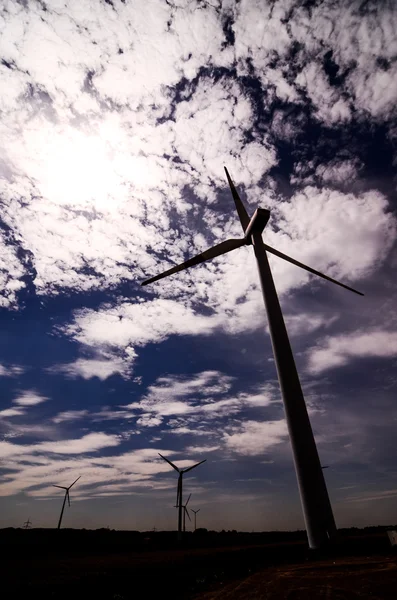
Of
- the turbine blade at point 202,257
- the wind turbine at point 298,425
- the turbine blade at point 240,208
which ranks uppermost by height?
the turbine blade at point 240,208

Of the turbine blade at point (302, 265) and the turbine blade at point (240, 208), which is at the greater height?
the turbine blade at point (240, 208)

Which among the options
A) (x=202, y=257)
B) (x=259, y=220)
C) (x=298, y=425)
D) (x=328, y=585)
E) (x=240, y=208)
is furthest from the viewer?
(x=240, y=208)

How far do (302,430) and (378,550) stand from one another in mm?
8447

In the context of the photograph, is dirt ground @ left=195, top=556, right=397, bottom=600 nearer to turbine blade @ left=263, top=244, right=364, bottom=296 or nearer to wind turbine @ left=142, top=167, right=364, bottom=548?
wind turbine @ left=142, top=167, right=364, bottom=548

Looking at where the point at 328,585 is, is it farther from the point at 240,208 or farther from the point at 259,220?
the point at 240,208

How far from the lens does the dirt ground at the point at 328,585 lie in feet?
26.2

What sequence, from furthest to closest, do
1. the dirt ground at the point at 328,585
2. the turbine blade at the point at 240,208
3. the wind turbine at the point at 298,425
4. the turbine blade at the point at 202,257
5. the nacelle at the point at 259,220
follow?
the turbine blade at the point at 240,208 → the turbine blade at the point at 202,257 → the nacelle at the point at 259,220 → the wind turbine at the point at 298,425 → the dirt ground at the point at 328,585

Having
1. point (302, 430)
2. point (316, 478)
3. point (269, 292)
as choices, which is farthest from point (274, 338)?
point (316, 478)

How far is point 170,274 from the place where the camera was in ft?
89.5

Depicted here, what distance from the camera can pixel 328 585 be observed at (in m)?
8.90

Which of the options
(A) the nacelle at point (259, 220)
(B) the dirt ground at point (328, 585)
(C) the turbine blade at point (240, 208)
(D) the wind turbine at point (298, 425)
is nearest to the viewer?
(B) the dirt ground at point (328, 585)

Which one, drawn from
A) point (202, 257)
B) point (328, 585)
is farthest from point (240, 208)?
point (328, 585)

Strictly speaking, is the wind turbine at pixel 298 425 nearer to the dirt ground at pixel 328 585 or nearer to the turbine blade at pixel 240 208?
the dirt ground at pixel 328 585

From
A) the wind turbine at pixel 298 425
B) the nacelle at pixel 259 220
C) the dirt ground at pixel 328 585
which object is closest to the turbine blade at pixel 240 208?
the nacelle at pixel 259 220
